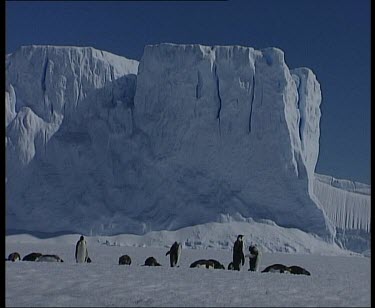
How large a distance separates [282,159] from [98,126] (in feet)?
34.2

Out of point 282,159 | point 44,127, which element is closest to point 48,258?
point 282,159

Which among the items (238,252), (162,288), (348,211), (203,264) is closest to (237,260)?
(238,252)

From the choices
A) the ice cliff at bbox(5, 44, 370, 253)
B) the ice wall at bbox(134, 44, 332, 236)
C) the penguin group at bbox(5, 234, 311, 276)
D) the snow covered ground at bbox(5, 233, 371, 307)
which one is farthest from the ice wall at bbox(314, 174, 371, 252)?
the snow covered ground at bbox(5, 233, 371, 307)

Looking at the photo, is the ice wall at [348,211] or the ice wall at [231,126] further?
the ice wall at [348,211]

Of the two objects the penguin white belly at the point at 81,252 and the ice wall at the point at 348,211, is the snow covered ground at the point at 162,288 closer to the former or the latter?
the penguin white belly at the point at 81,252

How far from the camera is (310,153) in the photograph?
3522 centimetres

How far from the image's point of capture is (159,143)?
3216 cm

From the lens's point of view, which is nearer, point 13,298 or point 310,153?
point 13,298

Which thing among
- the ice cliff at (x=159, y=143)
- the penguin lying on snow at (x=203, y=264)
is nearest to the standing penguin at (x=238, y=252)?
the penguin lying on snow at (x=203, y=264)

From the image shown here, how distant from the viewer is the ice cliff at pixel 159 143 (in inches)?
1225

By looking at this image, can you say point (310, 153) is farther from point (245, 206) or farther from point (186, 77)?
point (186, 77)

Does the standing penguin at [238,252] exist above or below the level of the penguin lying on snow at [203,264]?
above

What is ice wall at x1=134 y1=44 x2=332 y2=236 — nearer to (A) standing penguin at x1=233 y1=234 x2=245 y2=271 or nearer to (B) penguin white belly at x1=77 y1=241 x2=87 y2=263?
(B) penguin white belly at x1=77 y1=241 x2=87 y2=263

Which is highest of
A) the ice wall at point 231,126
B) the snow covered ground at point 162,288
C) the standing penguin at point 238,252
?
the ice wall at point 231,126
